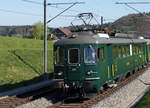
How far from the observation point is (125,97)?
47.4ft

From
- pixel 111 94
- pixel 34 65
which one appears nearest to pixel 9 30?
pixel 34 65

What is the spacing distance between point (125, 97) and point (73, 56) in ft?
11.4

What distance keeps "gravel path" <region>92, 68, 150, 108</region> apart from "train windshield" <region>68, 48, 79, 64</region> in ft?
7.46

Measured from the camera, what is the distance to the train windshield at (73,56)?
13.5 meters

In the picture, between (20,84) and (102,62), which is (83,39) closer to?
(102,62)

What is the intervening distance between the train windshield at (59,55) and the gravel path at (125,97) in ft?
8.93

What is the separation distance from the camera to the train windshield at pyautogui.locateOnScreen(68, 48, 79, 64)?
13.5 m

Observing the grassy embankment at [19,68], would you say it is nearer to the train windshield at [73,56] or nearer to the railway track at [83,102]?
the railway track at [83,102]

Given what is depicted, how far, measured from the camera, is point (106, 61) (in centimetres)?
1464

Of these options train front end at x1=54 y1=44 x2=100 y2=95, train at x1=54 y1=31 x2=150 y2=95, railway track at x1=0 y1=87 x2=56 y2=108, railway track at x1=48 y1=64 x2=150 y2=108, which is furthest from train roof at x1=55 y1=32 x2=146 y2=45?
railway track at x1=0 y1=87 x2=56 y2=108

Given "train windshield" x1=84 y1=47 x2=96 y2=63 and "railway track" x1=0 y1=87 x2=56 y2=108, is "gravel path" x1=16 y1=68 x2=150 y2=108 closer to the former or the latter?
"railway track" x1=0 y1=87 x2=56 y2=108

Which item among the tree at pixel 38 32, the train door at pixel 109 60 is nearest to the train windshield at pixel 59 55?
the train door at pixel 109 60

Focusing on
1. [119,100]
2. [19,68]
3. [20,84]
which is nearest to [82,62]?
[119,100]

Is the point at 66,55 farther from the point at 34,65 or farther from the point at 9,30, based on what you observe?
the point at 9,30
